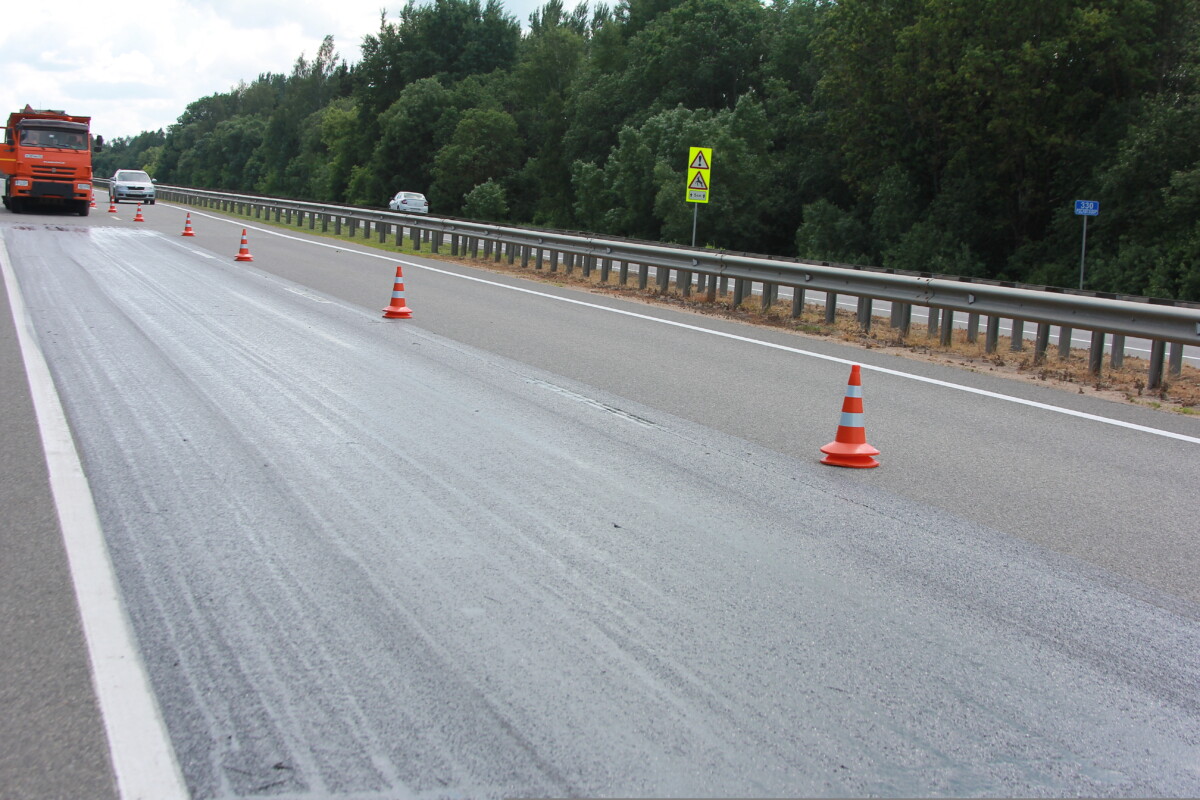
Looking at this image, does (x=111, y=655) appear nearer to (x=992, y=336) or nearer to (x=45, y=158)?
(x=992, y=336)

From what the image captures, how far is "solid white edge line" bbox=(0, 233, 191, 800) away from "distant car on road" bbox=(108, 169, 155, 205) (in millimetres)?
54948

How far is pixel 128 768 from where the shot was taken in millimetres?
3375

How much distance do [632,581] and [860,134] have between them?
42.0m

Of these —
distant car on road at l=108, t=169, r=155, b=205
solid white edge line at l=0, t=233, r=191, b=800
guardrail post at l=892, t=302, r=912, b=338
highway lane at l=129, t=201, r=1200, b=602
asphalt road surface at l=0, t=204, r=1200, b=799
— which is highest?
distant car on road at l=108, t=169, r=155, b=205

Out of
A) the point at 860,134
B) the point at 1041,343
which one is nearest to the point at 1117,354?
the point at 1041,343

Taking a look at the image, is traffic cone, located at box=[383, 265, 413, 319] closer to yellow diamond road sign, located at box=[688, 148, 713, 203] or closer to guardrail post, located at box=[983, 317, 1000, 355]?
guardrail post, located at box=[983, 317, 1000, 355]

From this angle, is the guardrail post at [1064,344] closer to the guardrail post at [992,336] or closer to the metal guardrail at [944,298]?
the metal guardrail at [944,298]

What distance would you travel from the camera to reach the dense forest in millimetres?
34500

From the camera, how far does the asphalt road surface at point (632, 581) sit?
11.7 ft

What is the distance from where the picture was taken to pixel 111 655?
13.7ft

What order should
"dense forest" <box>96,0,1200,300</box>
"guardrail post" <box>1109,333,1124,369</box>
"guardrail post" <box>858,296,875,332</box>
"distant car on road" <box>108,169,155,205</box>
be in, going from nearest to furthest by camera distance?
"guardrail post" <box>1109,333,1124,369</box> → "guardrail post" <box>858,296,875,332</box> → "dense forest" <box>96,0,1200,300</box> → "distant car on road" <box>108,169,155,205</box>

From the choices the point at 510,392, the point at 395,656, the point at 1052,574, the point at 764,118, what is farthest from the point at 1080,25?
the point at 395,656

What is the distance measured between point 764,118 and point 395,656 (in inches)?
1967

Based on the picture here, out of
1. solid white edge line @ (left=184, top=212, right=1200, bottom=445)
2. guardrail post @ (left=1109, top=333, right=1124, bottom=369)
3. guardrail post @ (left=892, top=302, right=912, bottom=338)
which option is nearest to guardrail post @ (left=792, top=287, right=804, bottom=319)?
guardrail post @ (left=892, top=302, right=912, bottom=338)
